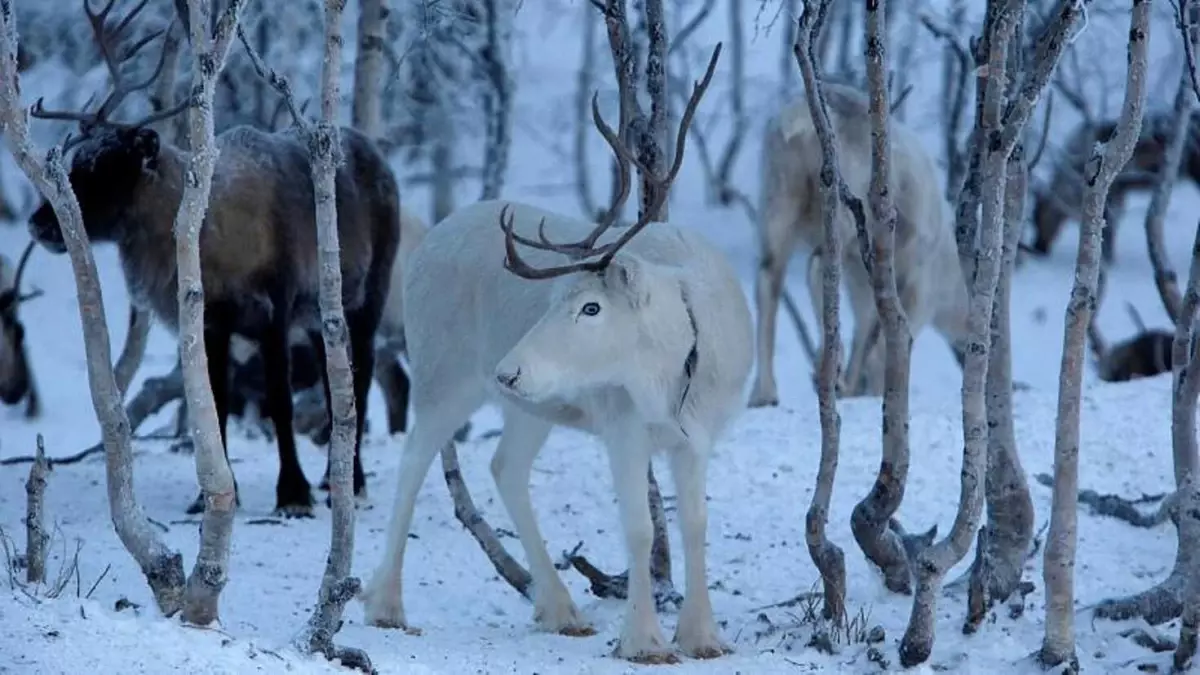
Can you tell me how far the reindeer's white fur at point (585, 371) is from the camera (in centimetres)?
581

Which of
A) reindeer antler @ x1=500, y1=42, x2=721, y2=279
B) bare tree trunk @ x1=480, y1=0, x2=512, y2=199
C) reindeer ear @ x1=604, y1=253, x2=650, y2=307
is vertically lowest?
reindeer ear @ x1=604, y1=253, x2=650, y2=307

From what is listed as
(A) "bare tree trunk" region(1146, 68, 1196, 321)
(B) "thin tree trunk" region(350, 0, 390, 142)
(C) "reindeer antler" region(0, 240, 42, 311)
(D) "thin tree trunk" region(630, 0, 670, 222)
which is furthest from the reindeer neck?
(A) "bare tree trunk" region(1146, 68, 1196, 321)

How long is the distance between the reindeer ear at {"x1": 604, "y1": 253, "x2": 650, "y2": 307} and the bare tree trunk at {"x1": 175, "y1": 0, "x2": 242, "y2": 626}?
4.99 feet

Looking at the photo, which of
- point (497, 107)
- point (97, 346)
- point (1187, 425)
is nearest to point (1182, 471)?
point (1187, 425)

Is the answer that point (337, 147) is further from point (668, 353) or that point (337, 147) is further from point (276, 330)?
point (276, 330)

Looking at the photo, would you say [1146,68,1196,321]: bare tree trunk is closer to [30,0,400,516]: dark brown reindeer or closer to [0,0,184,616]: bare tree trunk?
[30,0,400,516]: dark brown reindeer

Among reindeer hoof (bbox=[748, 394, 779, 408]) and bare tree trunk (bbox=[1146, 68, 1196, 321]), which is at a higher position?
bare tree trunk (bbox=[1146, 68, 1196, 321])

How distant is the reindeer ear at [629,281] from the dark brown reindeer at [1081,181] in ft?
52.4

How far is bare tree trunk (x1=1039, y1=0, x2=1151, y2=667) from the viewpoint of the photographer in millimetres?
5191

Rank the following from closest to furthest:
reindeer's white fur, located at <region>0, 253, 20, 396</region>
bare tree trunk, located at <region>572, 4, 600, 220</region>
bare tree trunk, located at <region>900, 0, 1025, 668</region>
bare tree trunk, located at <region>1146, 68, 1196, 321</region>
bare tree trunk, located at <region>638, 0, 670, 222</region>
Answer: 1. bare tree trunk, located at <region>900, 0, 1025, 668</region>
2. bare tree trunk, located at <region>638, 0, 670, 222</region>
3. bare tree trunk, located at <region>1146, 68, 1196, 321</region>
4. reindeer's white fur, located at <region>0, 253, 20, 396</region>
5. bare tree trunk, located at <region>572, 4, 600, 220</region>

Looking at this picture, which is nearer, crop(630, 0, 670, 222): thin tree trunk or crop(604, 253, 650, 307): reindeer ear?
crop(604, 253, 650, 307): reindeer ear

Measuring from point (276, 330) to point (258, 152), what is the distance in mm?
908

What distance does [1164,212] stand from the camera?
1177 centimetres

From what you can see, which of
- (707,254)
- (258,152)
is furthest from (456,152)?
(707,254)
